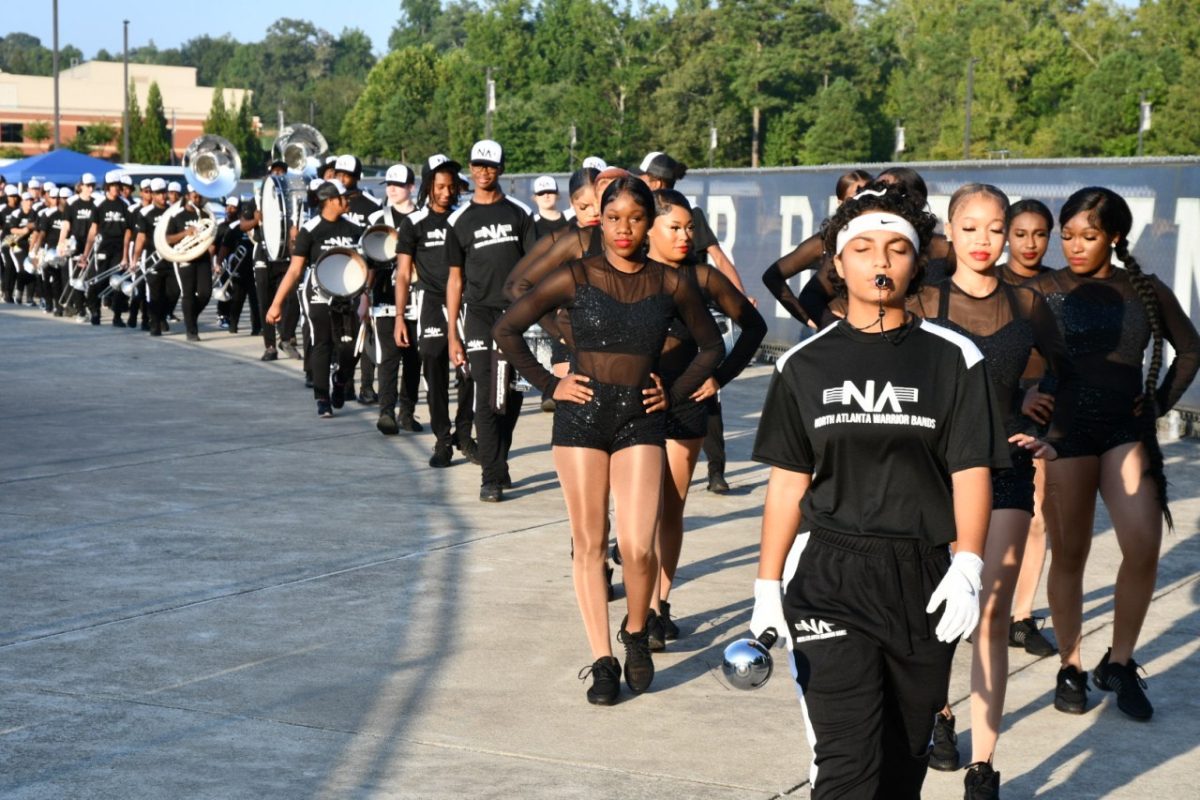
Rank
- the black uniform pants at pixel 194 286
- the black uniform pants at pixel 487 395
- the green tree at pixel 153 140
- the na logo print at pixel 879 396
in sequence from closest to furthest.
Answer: the na logo print at pixel 879 396 < the black uniform pants at pixel 487 395 < the black uniform pants at pixel 194 286 < the green tree at pixel 153 140

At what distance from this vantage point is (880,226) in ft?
13.5

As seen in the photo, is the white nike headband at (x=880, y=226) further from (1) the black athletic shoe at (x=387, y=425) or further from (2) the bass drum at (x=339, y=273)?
(2) the bass drum at (x=339, y=273)

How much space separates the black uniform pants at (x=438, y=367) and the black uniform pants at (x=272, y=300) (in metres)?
6.07

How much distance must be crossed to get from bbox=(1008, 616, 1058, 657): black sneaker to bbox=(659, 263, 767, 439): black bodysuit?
1.52 metres

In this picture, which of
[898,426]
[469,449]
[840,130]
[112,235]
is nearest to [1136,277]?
[898,426]

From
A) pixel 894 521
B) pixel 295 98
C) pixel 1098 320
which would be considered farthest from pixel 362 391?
pixel 295 98

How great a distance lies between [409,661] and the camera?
22.2 ft

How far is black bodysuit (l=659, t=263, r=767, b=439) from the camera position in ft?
22.5

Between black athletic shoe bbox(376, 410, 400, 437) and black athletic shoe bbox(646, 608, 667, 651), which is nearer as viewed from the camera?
black athletic shoe bbox(646, 608, 667, 651)

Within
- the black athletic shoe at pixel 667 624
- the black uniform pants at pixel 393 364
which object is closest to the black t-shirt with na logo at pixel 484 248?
the black uniform pants at pixel 393 364

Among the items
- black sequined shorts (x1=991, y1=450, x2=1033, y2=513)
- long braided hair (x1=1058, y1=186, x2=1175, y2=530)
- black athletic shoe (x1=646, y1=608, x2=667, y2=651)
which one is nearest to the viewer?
black sequined shorts (x1=991, y1=450, x2=1033, y2=513)

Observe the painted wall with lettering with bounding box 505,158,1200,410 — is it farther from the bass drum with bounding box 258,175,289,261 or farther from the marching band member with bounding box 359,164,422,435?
the bass drum with bounding box 258,175,289,261

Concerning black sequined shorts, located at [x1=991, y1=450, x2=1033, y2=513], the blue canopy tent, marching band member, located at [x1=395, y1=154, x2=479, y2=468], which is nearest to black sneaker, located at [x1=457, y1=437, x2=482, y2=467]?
marching band member, located at [x1=395, y1=154, x2=479, y2=468]

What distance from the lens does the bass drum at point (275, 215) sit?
17797 mm
